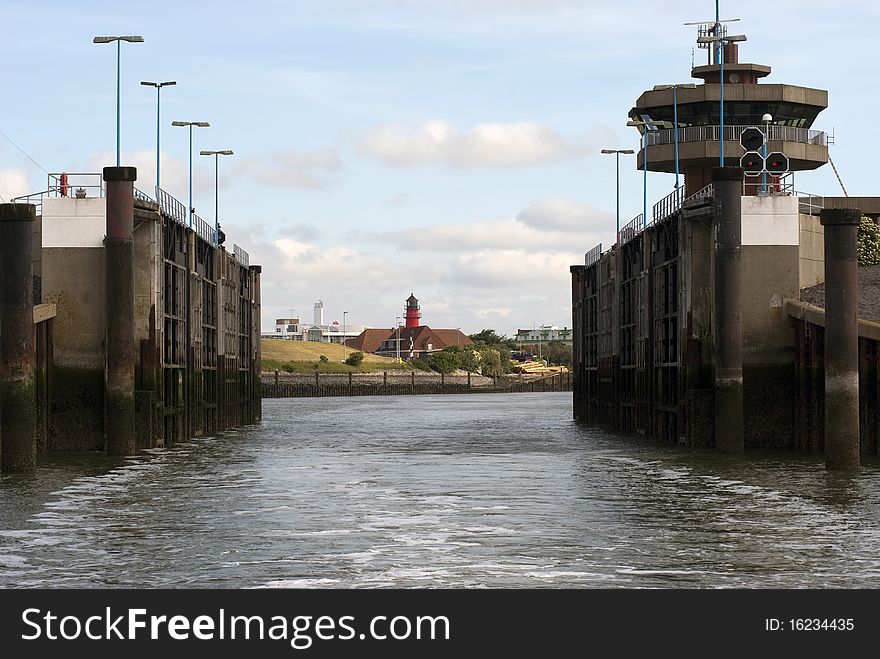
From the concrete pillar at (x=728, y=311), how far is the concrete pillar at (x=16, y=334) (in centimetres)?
2233

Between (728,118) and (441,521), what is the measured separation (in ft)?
250

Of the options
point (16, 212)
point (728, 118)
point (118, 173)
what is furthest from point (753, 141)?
point (728, 118)

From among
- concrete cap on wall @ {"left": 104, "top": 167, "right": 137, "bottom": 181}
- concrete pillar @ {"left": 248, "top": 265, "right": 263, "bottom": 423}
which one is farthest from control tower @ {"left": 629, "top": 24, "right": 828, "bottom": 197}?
concrete cap on wall @ {"left": 104, "top": 167, "right": 137, "bottom": 181}

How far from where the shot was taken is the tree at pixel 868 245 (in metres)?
78.0

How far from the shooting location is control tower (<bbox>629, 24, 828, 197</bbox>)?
9775 cm

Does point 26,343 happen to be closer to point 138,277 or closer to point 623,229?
point 138,277

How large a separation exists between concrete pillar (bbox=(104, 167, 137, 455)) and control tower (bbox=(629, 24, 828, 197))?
5981 cm

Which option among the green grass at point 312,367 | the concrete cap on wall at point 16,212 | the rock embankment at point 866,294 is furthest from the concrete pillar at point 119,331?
the green grass at point 312,367

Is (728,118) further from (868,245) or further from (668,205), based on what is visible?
(668,205)

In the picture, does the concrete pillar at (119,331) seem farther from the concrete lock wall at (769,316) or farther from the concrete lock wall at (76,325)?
the concrete lock wall at (769,316)

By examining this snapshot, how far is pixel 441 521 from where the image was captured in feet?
95.8

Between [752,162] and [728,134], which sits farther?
[728,134]
